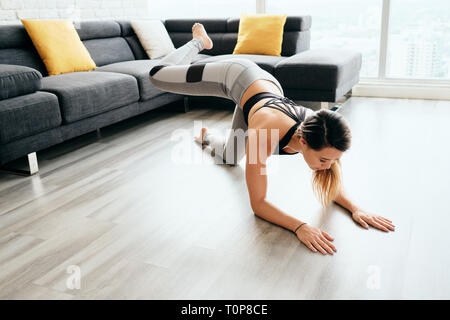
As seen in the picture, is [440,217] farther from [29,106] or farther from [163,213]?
[29,106]

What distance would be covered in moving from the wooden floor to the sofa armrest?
488 millimetres

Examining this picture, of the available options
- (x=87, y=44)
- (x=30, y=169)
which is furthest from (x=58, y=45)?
(x=30, y=169)

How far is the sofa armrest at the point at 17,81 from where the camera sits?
243 centimetres

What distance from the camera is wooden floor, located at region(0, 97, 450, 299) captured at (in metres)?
1.48

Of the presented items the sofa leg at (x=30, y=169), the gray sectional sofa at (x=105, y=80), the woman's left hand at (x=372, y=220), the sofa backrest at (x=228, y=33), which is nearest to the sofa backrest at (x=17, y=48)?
the gray sectional sofa at (x=105, y=80)

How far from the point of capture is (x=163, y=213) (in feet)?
6.70

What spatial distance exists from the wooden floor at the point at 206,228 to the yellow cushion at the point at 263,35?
1.54m

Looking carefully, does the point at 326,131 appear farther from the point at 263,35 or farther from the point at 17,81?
the point at 263,35

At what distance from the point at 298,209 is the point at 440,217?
63 centimetres

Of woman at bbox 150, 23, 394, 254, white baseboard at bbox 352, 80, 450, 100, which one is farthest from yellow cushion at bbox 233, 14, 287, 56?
woman at bbox 150, 23, 394, 254

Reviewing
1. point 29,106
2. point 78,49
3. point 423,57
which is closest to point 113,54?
point 78,49

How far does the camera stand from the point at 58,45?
11.2 ft

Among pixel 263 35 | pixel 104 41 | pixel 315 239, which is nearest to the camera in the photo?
pixel 315 239

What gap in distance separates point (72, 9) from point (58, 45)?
0.86 m
